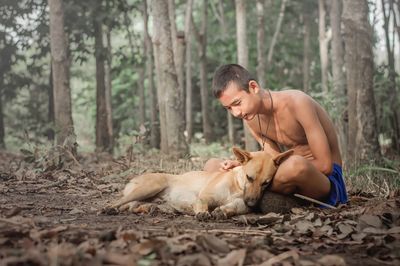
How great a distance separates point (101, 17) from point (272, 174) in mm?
12590

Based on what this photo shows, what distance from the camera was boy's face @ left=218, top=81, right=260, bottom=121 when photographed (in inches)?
196

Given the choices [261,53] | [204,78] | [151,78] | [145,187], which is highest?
[261,53]

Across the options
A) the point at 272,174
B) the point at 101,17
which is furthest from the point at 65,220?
the point at 101,17

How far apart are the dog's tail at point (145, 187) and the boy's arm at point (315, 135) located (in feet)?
5.43

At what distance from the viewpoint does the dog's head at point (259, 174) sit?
15.7 feet

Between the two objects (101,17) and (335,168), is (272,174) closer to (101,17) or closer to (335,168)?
(335,168)

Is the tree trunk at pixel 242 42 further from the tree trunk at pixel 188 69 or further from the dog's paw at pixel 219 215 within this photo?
the dog's paw at pixel 219 215

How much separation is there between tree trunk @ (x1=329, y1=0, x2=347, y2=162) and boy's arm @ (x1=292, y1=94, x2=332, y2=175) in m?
3.97

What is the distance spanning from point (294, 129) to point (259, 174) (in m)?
0.80

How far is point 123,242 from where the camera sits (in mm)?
3029

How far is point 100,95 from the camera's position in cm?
1661

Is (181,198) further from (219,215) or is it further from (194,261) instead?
(194,261)

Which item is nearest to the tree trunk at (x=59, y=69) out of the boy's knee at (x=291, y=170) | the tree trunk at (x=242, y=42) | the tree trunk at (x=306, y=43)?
the tree trunk at (x=242, y=42)

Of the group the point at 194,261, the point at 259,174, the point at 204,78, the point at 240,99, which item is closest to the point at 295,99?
the point at 240,99
